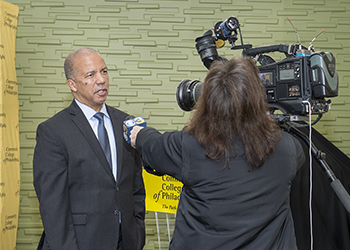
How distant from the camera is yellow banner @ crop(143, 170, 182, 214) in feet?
7.72

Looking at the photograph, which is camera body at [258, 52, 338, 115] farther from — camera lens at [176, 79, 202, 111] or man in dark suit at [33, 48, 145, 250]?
man in dark suit at [33, 48, 145, 250]

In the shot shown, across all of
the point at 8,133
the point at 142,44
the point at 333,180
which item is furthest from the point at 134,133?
the point at 142,44

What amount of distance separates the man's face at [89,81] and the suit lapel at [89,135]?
87 millimetres

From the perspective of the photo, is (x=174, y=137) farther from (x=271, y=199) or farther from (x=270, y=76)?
(x=270, y=76)

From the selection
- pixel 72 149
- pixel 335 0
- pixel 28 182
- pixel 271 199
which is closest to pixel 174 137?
pixel 271 199

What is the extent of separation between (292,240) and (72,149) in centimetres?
92

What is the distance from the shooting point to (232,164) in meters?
1.01

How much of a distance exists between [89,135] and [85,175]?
0.18 metres

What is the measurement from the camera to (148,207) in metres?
2.41

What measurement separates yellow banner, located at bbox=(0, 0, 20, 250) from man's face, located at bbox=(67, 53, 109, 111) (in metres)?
1.06

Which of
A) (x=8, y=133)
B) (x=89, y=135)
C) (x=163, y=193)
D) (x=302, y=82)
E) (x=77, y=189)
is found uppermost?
(x=302, y=82)

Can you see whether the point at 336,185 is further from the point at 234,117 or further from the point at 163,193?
the point at 163,193

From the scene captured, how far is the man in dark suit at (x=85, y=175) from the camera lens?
1312 millimetres

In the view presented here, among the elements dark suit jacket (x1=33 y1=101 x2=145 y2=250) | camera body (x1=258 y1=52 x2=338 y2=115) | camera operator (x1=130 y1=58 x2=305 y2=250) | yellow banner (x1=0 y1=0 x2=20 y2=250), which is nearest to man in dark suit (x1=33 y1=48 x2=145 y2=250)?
dark suit jacket (x1=33 y1=101 x2=145 y2=250)
